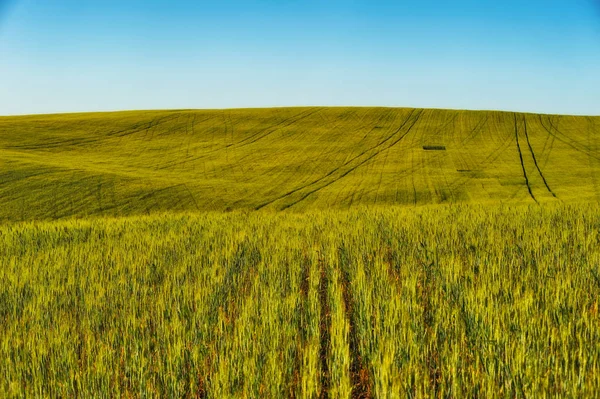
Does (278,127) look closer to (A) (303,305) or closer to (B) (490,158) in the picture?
(B) (490,158)

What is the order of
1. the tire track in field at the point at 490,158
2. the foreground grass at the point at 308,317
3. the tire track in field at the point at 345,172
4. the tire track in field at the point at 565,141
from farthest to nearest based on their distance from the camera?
the tire track in field at the point at 565,141, the tire track in field at the point at 490,158, the tire track in field at the point at 345,172, the foreground grass at the point at 308,317

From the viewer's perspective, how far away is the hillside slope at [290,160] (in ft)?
76.9

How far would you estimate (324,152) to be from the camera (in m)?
35.2

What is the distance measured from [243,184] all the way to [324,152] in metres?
10.2

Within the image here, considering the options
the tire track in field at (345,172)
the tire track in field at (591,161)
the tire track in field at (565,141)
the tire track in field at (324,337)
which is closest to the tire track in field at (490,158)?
the tire track in field at (565,141)

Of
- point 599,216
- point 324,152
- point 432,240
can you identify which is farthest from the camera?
point 324,152

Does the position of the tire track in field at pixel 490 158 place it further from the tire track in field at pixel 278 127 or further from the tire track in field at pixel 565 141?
the tire track in field at pixel 278 127

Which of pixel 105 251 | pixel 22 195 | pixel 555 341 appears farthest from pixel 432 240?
pixel 22 195

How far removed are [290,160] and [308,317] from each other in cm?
2837

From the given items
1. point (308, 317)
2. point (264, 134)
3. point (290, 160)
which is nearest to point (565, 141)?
point (290, 160)

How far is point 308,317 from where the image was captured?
15.9 ft

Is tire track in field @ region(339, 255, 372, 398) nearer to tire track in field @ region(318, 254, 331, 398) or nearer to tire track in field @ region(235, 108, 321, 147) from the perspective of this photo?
tire track in field @ region(318, 254, 331, 398)

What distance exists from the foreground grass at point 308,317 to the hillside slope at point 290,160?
47.9 ft

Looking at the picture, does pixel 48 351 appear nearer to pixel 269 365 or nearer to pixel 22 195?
pixel 269 365
